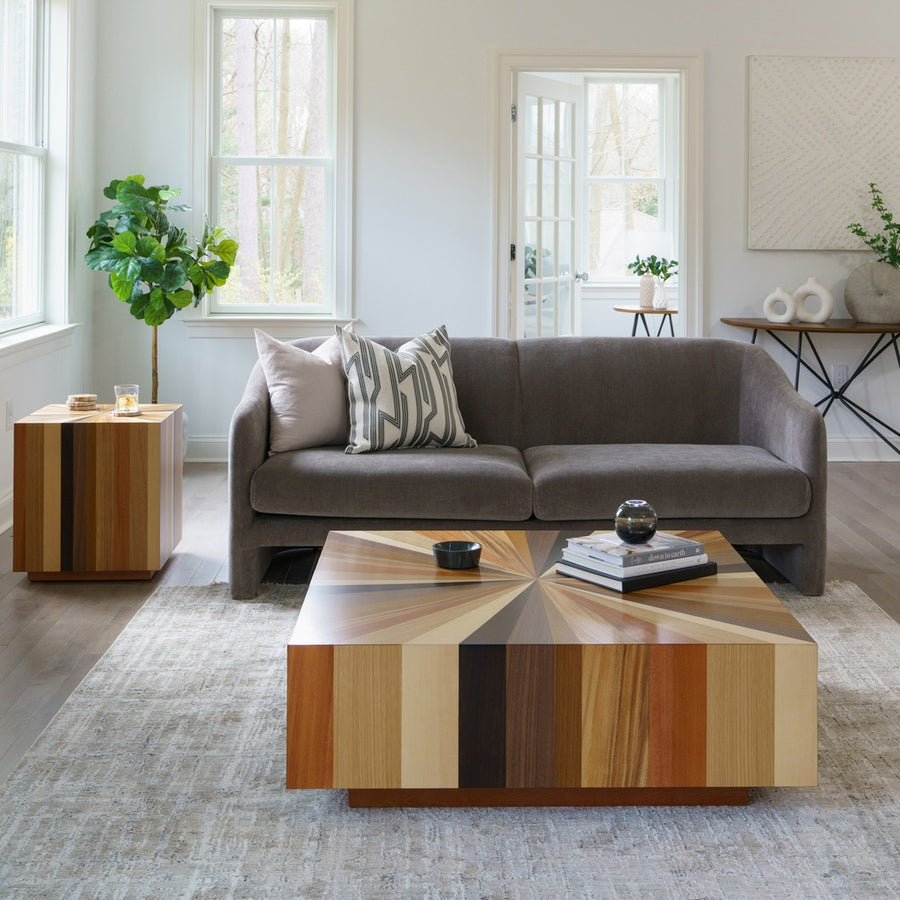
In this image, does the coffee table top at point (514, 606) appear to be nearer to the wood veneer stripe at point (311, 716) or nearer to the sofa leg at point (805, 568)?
the wood veneer stripe at point (311, 716)

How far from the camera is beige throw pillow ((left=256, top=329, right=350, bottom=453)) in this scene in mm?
4055

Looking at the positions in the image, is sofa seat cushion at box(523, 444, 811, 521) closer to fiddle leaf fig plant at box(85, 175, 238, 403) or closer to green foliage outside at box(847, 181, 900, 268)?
fiddle leaf fig plant at box(85, 175, 238, 403)

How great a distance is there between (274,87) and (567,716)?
475cm

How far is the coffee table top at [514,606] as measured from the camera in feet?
7.68

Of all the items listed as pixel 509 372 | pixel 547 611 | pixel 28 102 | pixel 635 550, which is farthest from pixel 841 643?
pixel 28 102

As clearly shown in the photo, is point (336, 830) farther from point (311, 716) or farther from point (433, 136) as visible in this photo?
point (433, 136)

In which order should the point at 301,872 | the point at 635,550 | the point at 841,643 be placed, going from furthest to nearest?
the point at 841,643
the point at 635,550
the point at 301,872

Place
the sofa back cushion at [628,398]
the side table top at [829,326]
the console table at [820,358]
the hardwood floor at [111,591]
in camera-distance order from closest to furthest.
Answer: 1. the hardwood floor at [111,591]
2. the sofa back cushion at [628,398]
3. the side table top at [829,326]
4. the console table at [820,358]

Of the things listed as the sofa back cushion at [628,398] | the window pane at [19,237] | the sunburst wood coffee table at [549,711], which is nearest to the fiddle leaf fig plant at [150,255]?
the window pane at [19,237]

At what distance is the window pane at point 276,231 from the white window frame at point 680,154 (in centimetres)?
93

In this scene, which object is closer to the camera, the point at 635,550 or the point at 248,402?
the point at 635,550

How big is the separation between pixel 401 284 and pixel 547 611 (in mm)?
4032

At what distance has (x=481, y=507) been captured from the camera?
3.80 meters

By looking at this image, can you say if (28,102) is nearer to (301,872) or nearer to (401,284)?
(401,284)
